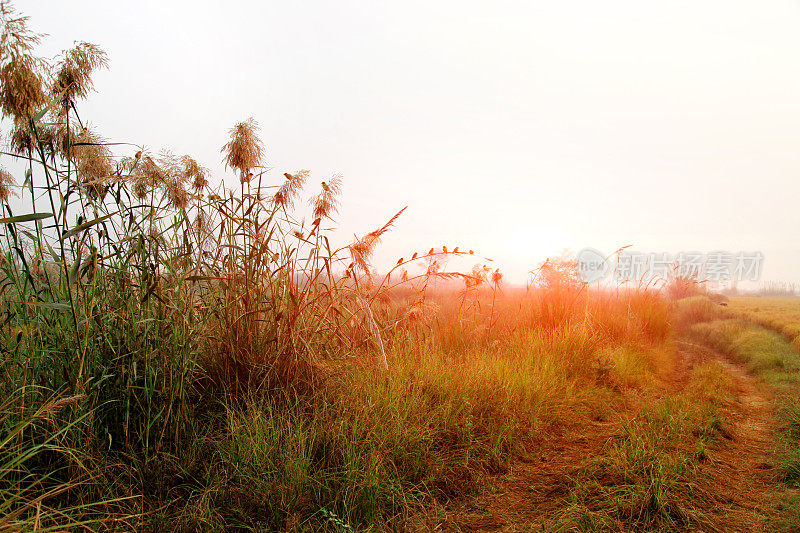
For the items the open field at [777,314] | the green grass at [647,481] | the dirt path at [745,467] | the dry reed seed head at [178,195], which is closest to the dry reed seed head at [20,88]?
the dry reed seed head at [178,195]

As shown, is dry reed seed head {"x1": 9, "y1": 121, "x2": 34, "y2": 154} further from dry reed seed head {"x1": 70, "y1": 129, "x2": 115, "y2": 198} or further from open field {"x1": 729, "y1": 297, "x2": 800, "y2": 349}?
open field {"x1": 729, "y1": 297, "x2": 800, "y2": 349}

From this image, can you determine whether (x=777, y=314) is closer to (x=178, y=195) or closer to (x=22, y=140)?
(x=178, y=195)

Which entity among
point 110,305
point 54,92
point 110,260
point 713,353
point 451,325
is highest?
point 54,92

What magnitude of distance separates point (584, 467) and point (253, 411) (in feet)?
6.81

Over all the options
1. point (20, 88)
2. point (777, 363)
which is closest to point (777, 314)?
point (777, 363)

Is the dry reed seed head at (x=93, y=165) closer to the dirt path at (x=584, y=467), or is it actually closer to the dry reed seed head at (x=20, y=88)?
the dry reed seed head at (x=20, y=88)

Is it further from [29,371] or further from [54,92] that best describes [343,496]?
[54,92]

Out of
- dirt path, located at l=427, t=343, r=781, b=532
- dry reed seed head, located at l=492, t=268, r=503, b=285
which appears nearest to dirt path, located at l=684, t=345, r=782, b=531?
dirt path, located at l=427, t=343, r=781, b=532

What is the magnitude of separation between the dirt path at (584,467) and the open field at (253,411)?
0.05 ft

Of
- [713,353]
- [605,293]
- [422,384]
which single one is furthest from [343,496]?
[713,353]

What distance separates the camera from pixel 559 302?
6.62 metres

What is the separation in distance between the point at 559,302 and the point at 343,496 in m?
4.93

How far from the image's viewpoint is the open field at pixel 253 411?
2.25m

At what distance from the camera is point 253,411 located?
2.75 meters
